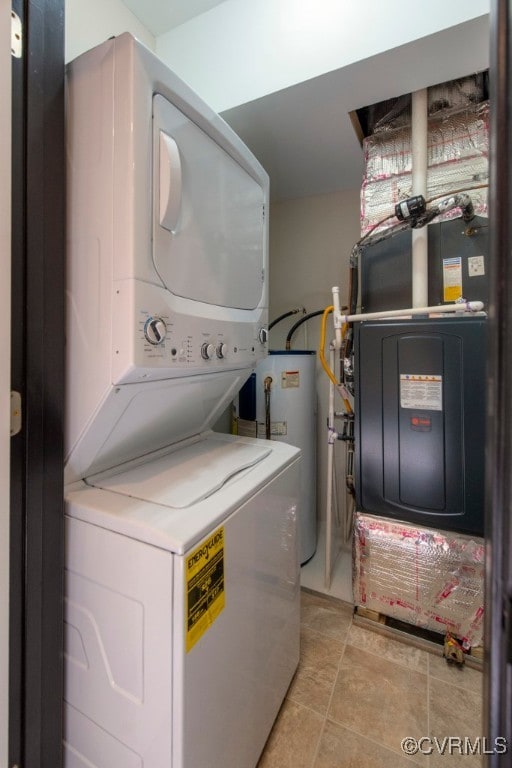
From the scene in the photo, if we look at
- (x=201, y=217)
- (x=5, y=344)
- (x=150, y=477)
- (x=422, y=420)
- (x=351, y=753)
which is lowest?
(x=351, y=753)

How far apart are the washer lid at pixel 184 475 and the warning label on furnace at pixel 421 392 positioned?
2.46 ft

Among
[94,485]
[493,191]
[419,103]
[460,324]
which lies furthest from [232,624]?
[419,103]

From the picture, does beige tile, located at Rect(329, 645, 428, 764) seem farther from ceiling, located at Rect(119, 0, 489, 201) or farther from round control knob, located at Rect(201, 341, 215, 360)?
ceiling, located at Rect(119, 0, 489, 201)

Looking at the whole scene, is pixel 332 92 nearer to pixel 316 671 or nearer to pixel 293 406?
pixel 293 406

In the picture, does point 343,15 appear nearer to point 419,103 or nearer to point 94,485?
point 419,103

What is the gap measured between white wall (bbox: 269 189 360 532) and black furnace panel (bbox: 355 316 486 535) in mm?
914

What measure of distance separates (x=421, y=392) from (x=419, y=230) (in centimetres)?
85

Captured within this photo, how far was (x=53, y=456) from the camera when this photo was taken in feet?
2.94

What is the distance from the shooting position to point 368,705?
4.57 feet

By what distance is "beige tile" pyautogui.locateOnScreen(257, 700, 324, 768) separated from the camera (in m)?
1.20

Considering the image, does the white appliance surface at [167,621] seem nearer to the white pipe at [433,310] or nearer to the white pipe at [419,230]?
the white pipe at [433,310]

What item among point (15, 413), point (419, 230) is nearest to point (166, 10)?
point (419, 230)

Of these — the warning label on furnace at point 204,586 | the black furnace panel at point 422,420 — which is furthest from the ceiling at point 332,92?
the warning label on furnace at point 204,586

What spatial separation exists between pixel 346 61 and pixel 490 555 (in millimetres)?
1769
